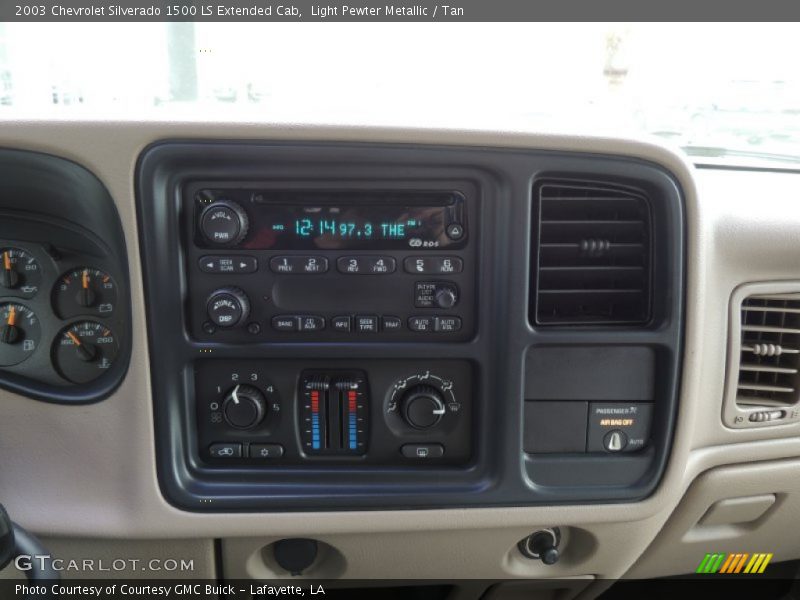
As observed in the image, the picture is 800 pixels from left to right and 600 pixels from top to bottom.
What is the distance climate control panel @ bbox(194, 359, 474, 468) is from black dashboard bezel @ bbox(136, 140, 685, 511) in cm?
3

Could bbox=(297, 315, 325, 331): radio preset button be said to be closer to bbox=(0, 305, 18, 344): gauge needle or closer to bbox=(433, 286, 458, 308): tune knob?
bbox=(433, 286, 458, 308): tune knob

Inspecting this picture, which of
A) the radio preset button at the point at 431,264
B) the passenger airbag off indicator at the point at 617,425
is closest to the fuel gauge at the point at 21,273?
the radio preset button at the point at 431,264

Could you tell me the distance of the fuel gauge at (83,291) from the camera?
1218 millimetres

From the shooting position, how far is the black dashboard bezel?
1.07m

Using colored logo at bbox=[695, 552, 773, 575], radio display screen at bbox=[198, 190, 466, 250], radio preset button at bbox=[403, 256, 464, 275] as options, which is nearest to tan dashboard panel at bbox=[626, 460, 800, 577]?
colored logo at bbox=[695, 552, 773, 575]

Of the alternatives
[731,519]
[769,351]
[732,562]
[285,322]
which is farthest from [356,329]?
[732,562]

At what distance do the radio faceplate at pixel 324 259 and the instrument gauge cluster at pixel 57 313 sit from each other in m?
0.21

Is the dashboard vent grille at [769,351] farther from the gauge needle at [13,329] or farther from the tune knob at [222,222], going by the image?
the gauge needle at [13,329]

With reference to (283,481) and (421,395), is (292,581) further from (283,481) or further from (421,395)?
(421,395)

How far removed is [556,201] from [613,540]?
2.36 feet

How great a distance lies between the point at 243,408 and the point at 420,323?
349 millimetres

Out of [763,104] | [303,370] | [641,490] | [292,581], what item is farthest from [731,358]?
[292,581]

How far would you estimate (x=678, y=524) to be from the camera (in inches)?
57.2

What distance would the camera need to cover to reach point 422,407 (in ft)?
3.84
